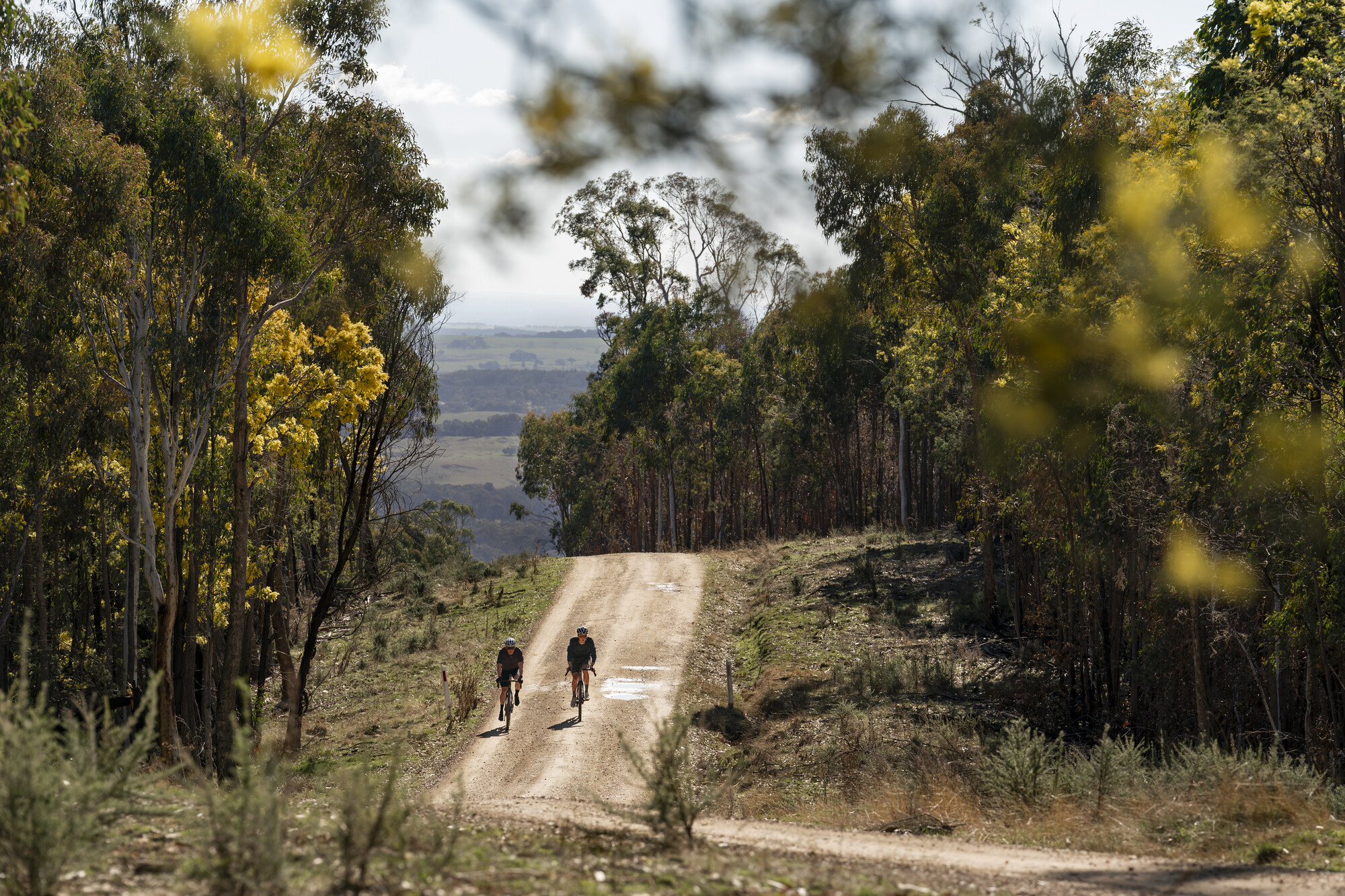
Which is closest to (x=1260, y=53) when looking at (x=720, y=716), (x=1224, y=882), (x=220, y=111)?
(x=1224, y=882)

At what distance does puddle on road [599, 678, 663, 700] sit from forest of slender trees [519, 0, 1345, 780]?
8343mm

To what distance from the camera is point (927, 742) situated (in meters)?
16.4

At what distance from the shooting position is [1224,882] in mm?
7445

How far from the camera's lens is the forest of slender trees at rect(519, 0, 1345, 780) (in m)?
11.4

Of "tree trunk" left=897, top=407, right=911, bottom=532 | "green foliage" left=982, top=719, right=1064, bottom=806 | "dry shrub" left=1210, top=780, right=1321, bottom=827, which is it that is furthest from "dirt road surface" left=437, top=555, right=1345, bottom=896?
"tree trunk" left=897, top=407, right=911, bottom=532

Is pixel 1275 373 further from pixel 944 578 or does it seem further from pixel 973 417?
pixel 944 578

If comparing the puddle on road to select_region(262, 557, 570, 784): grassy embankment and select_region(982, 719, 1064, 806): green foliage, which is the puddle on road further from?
select_region(982, 719, 1064, 806): green foliage

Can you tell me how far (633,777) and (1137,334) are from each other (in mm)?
10915

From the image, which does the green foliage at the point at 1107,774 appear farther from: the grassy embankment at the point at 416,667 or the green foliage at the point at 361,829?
the grassy embankment at the point at 416,667

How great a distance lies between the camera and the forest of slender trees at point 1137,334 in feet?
37.5

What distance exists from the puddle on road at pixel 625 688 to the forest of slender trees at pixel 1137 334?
8343 millimetres

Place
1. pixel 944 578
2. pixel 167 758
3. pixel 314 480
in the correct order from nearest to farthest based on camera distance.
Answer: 1. pixel 167 758
2. pixel 314 480
3. pixel 944 578

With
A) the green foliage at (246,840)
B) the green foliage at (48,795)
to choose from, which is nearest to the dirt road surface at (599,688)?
the green foliage at (246,840)

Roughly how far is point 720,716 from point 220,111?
15.5 m
